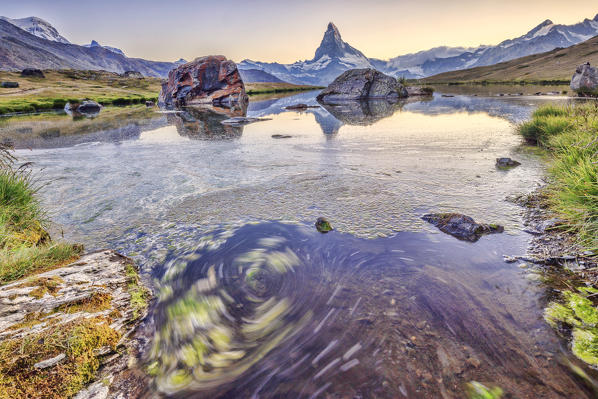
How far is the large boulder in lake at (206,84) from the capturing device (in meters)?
61.4

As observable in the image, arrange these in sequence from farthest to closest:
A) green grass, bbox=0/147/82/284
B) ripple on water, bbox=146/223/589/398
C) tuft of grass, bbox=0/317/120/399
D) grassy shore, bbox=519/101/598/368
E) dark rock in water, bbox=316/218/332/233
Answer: dark rock in water, bbox=316/218/332/233, green grass, bbox=0/147/82/284, grassy shore, bbox=519/101/598/368, ripple on water, bbox=146/223/589/398, tuft of grass, bbox=0/317/120/399

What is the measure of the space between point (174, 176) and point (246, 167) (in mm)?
2931

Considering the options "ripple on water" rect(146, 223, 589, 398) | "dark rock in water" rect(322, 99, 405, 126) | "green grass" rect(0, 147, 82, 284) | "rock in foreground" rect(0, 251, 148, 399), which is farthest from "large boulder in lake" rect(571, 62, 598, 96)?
"green grass" rect(0, 147, 82, 284)

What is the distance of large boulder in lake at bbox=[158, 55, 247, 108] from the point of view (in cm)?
6138

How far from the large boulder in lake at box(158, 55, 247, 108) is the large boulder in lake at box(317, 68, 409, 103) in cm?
2138

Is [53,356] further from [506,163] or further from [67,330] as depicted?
[506,163]

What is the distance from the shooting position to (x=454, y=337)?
3.76 meters

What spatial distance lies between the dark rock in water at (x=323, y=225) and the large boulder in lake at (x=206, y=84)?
5967 cm

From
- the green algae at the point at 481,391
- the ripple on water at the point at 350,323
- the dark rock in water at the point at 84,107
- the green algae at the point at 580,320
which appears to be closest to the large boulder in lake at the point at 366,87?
the dark rock in water at the point at 84,107

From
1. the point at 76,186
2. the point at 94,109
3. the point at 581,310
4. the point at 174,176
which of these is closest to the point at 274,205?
the point at 174,176

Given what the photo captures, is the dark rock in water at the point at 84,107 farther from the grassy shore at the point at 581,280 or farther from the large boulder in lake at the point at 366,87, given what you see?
the grassy shore at the point at 581,280

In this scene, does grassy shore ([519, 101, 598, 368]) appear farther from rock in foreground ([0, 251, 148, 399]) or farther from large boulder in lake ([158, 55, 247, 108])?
large boulder in lake ([158, 55, 247, 108])

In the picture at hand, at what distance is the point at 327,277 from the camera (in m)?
5.13

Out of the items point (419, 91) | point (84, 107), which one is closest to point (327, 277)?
point (84, 107)
